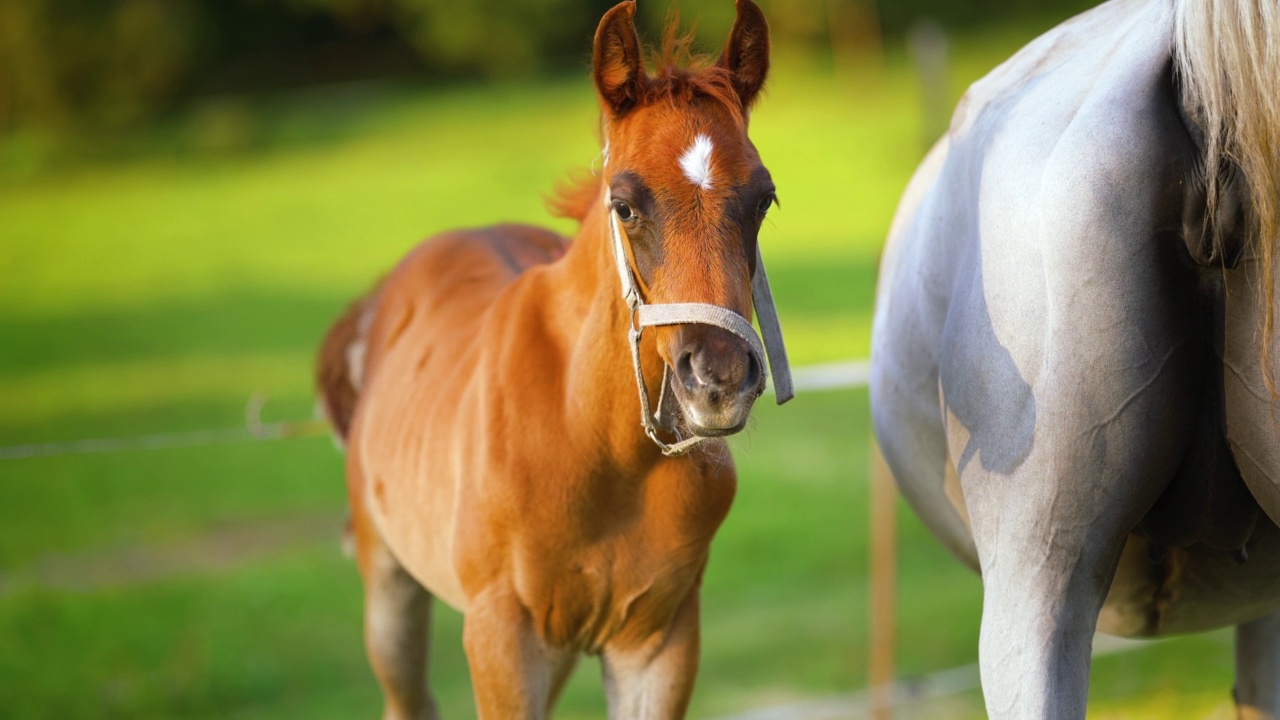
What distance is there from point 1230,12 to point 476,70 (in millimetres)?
23685

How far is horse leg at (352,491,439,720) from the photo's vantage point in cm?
354

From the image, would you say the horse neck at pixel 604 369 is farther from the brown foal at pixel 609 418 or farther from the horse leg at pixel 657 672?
the horse leg at pixel 657 672

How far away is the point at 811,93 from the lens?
21672mm

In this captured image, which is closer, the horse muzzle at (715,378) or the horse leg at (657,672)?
the horse muzzle at (715,378)

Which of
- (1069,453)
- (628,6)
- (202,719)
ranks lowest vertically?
(202,719)

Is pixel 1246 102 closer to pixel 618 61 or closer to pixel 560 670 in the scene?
pixel 618 61

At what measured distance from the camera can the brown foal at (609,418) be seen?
2203 millimetres

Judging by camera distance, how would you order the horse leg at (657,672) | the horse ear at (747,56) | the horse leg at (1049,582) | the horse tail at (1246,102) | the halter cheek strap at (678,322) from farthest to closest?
the horse leg at (657,672), the horse ear at (747,56), the halter cheek strap at (678,322), the horse leg at (1049,582), the horse tail at (1246,102)

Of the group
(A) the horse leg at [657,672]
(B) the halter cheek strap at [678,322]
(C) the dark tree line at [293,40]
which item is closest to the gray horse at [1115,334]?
(B) the halter cheek strap at [678,322]

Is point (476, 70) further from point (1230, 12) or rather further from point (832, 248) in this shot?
point (1230, 12)

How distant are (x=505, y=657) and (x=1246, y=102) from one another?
167 centimetres

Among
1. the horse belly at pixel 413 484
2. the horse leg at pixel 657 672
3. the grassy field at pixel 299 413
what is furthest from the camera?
the grassy field at pixel 299 413

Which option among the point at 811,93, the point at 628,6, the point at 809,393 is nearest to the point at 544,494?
the point at 628,6

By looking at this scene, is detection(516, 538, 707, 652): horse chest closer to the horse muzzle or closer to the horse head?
the horse head
